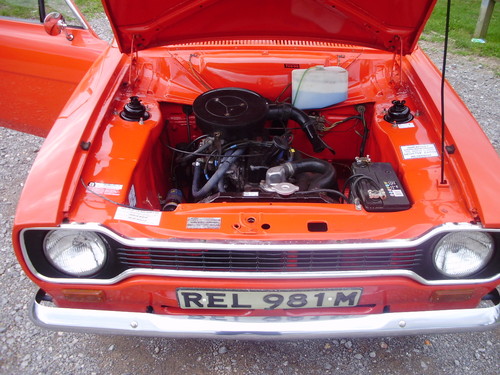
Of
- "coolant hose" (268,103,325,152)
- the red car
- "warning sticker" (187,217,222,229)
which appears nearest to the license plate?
the red car

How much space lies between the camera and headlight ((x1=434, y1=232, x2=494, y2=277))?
1492 mm

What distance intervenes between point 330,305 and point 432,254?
1.37 feet

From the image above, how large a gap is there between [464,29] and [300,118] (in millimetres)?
5908

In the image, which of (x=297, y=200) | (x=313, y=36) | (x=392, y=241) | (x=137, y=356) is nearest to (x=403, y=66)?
(x=313, y=36)

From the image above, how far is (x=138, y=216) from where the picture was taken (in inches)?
60.7

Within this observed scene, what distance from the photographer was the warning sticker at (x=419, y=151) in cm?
181

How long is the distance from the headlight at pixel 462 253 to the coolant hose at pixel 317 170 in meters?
0.57

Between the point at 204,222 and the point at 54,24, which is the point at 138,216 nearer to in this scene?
the point at 204,222

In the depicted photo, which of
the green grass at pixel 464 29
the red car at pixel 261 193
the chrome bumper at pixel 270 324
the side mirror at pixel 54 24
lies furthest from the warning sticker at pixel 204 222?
the green grass at pixel 464 29

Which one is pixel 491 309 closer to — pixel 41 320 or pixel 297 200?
pixel 297 200

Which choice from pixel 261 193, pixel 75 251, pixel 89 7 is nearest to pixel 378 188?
pixel 261 193

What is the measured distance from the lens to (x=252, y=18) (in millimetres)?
2016

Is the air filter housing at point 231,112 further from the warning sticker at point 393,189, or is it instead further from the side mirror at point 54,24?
the side mirror at point 54,24

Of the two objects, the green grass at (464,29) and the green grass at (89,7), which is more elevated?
the green grass at (89,7)
